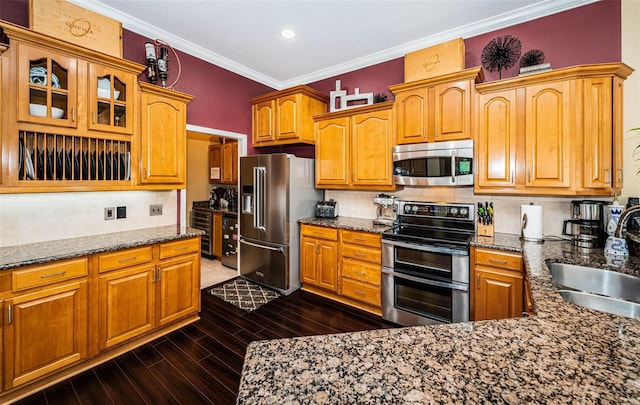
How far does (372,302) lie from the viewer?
3.07 m

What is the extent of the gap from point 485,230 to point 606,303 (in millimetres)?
1218

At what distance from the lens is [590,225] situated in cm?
224

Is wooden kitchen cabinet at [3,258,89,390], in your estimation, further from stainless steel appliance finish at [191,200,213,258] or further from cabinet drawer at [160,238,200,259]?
stainless steel appliance finish at [191,200,213,258]

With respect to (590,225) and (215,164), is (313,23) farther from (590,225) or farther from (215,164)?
(215,164)

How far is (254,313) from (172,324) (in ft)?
2.64

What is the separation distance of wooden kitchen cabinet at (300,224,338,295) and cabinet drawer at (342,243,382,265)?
15 cm

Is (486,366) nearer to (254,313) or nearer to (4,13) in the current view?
(254,313)

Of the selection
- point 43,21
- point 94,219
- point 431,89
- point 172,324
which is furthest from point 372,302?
point 43,21

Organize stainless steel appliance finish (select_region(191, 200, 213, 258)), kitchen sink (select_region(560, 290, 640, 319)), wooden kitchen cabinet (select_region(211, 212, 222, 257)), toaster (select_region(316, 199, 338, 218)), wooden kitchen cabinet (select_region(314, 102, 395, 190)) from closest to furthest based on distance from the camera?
kitchen sink (select_region(560, 290, 640, 319))
wooden kitchen cabinet (select_region(314, 102, 395, 190))
toaster (select_region(316, 199, 338, 218))
wooden kitchen cabinet (select_region(211, 212, 222, 257))
stainless steel appliance finish (select_region(191, 200, 213, 258))

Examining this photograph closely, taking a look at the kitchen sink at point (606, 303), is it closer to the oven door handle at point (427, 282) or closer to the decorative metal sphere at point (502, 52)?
the oven door handle at point (427, 282)

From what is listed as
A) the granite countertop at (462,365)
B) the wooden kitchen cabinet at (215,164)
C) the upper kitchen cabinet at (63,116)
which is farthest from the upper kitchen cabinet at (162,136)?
the wooden kitchen cabinet at (215,164)

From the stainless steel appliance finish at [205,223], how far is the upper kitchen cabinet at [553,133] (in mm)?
4352

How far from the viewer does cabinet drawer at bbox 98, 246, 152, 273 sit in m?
2.19

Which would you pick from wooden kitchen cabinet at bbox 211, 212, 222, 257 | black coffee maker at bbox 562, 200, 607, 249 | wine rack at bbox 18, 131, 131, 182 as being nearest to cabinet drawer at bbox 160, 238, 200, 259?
wine rack at bbox 18, 131, 131, 182
